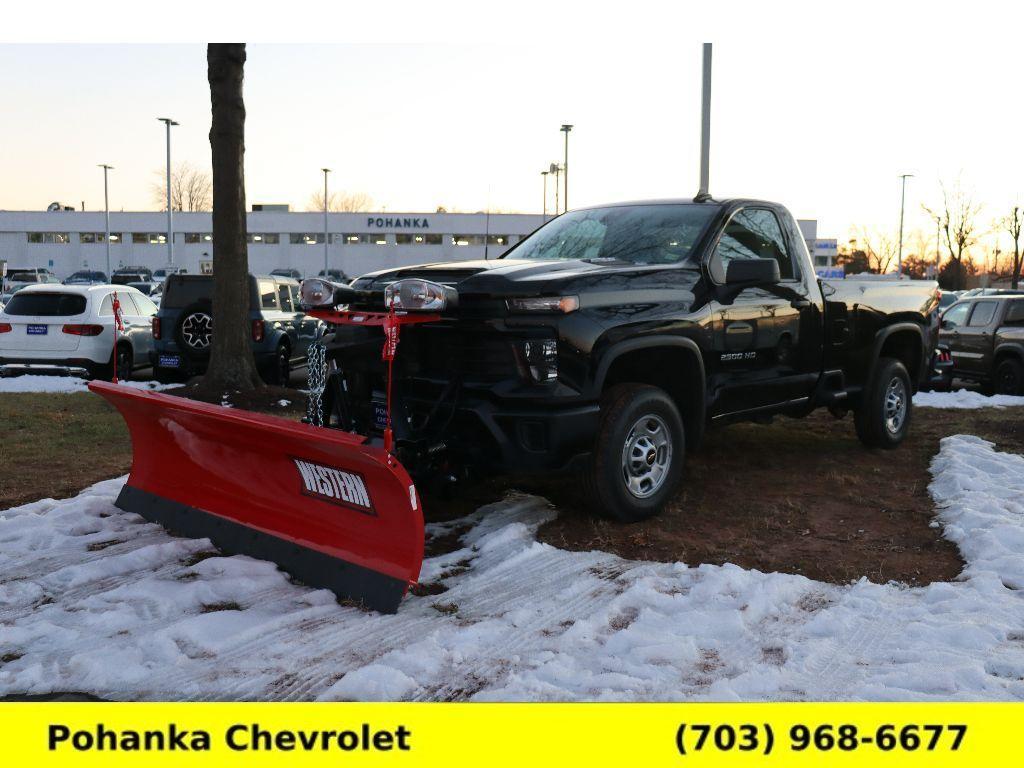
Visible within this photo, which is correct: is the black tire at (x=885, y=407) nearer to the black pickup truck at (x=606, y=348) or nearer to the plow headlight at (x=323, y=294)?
the black pickup truck at (x=606, y=348)

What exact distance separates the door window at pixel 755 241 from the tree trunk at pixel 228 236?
6485 millimetres

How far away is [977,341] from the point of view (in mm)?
13938

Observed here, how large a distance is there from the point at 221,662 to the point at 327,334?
8.17 feet

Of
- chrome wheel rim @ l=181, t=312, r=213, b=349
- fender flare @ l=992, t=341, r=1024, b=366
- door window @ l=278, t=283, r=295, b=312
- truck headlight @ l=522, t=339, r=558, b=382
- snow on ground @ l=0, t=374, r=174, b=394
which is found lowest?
Result: snow on ground @ l=0, t=374, r=174, b=394

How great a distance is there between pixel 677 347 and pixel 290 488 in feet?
8.10

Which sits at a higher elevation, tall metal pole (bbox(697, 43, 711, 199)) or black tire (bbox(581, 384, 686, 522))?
tall metal pole (bbox(697, 43, 711, 199))

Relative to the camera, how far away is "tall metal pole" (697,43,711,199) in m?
14.2

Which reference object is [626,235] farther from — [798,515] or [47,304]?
[47,304]

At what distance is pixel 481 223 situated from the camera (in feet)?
241

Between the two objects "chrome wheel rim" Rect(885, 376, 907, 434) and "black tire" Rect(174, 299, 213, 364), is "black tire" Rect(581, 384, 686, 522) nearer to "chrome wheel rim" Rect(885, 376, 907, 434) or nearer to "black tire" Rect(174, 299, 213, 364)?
"chrome wheel rim" Rect(885, 376, 907, 434)

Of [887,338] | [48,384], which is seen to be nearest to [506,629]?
[887,338]

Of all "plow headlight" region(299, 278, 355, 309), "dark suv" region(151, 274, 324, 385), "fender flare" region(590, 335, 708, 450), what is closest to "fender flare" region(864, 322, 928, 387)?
"fender flare" region(590, 335, 708, 450)

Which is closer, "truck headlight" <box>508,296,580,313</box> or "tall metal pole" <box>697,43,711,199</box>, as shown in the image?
"truck headlight" <box>508,296,580,313</box>

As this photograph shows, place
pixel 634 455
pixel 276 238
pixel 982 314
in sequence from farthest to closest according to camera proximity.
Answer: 1. pixel 276 238
2. pixel 982 314
3. pixel 634 455
